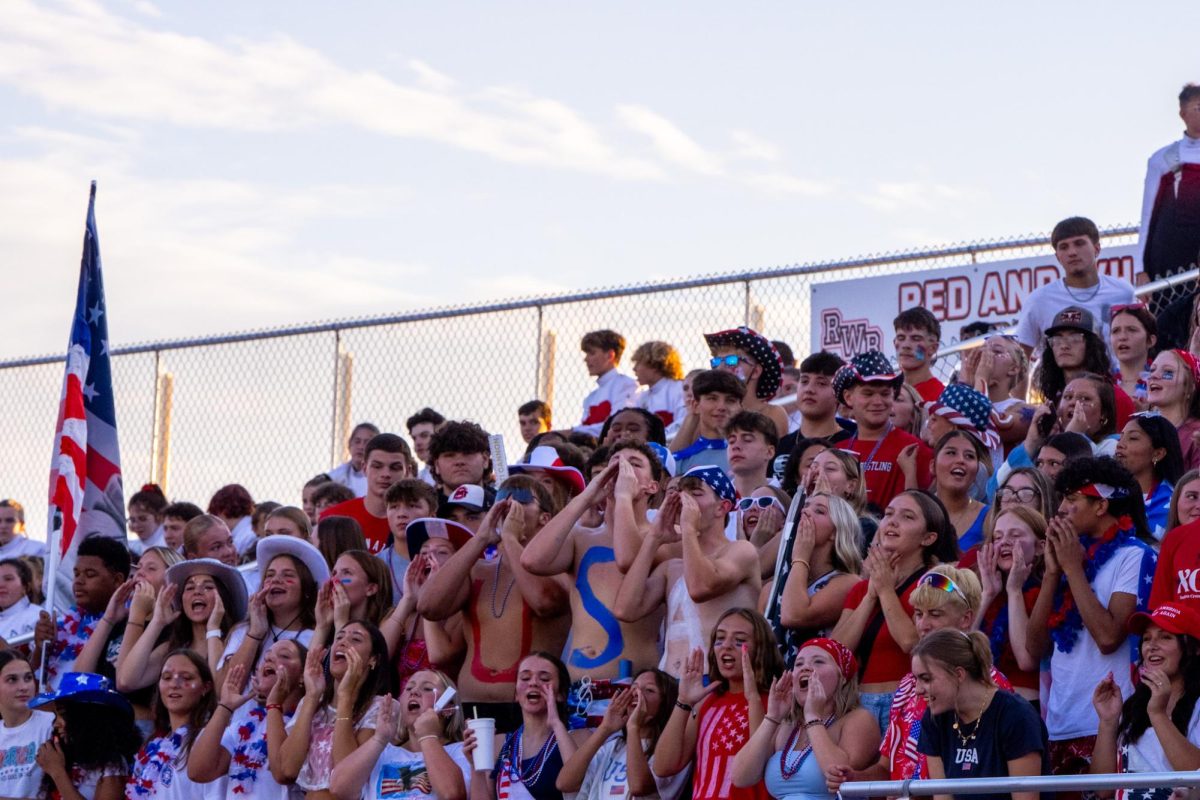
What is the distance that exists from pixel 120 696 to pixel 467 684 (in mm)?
2197

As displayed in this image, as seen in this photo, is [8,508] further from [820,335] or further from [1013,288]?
[1013,288]

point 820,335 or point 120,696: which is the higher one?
point 820,335

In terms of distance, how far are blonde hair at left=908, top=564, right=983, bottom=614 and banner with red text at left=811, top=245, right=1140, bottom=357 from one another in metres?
5.07

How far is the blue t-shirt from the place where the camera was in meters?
6.45

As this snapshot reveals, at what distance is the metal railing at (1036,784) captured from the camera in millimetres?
5418

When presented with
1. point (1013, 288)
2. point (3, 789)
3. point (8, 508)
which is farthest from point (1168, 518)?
point (8, 508)

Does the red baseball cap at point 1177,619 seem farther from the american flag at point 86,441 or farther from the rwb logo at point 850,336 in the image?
the american flag at point 86,441

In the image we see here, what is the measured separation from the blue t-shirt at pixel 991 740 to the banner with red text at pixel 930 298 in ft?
18.8

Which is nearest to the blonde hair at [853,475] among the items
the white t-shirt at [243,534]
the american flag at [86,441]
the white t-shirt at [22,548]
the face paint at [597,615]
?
the face paint at [597,615]

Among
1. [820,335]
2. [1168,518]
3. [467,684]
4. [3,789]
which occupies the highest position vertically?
[820,335]

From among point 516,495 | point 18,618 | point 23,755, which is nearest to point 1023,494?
point 516,495

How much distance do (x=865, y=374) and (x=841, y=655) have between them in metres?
2.79

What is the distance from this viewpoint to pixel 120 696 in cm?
976

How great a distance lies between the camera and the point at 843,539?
7.98 m
